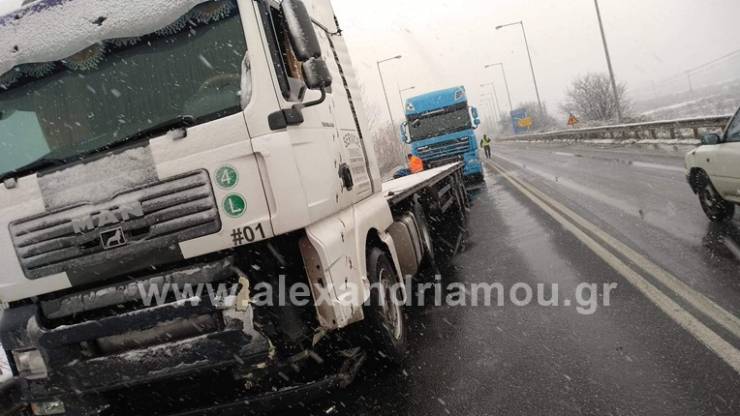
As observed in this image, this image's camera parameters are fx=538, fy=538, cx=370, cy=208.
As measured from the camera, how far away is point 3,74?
12.0 feet

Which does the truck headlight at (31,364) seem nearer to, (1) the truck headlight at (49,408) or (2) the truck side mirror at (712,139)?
(1) the truck headlight at (49,408)

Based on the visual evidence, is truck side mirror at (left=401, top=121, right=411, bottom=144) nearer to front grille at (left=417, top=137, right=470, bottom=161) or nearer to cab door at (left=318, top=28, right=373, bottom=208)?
front grille at (left=417, top=137, right=470, bottom=161)

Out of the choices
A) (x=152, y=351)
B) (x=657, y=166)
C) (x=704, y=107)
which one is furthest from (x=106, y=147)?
(x=704, y=107)

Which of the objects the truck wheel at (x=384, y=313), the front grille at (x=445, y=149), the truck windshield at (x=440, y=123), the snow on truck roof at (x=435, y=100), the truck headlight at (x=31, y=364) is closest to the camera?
the truck headlight at (x=31, y=364)

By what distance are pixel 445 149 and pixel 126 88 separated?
16.4 m

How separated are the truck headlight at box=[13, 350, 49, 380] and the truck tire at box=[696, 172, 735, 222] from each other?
719 centimetres

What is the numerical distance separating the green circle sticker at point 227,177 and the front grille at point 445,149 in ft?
53.4

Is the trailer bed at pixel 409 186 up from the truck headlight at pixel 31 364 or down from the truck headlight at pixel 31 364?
up

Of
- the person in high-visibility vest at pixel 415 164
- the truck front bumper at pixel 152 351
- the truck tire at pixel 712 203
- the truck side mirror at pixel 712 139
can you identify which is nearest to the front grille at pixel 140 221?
the truck front bumper at pixel 152 351

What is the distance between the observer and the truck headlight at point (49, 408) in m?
3.44

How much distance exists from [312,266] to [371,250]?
51.1 inches

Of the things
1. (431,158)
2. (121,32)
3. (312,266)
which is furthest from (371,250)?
(431,158)

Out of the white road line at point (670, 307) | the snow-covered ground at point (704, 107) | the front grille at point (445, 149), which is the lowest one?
the snow-covered ground at point (704, 107)

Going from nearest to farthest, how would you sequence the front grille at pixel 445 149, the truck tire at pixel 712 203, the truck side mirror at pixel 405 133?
the truck tire at pixel 712 203 < the front grille at pixel 445 149 < the truck side mirror at pixel 405 133
